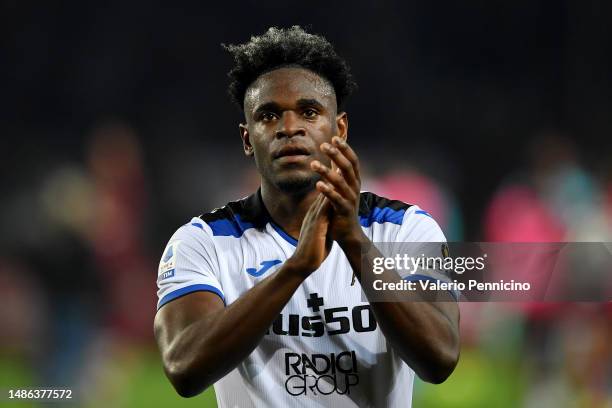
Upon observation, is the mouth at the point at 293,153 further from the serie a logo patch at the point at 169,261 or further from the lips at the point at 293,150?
the serie a logo patch at the point at 169,261

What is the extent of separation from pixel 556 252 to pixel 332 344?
1.85m

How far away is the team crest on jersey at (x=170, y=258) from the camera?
230 centimetres

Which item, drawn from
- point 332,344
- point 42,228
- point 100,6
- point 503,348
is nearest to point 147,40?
point 100,6

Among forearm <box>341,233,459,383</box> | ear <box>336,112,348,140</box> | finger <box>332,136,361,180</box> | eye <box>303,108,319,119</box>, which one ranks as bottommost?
forearm <box>341,233,459,383</box>

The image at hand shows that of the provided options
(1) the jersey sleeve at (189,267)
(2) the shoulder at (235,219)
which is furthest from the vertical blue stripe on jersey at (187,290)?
(2) the shoulder at (235,219)

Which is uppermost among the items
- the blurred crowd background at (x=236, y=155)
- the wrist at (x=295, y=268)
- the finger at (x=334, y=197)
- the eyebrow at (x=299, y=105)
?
the blurred crowd background at (x=236, y=155)

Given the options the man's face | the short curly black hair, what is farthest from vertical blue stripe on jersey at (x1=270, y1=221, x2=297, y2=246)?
the short curly black hair

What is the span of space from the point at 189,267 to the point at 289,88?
634 millimetres

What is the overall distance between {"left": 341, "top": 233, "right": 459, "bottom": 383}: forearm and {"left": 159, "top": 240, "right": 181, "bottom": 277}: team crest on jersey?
23.6 inches

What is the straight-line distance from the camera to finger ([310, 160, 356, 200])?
6.19ft

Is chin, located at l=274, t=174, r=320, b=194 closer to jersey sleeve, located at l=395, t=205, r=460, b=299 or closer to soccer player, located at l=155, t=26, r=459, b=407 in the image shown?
soccer player, located at l=155, t=26, r=459, b=407

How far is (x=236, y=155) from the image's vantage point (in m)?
5.87

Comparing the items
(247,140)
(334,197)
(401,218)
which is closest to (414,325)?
(334,197)

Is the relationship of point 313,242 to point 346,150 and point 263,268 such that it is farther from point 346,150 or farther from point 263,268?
point 263,268
